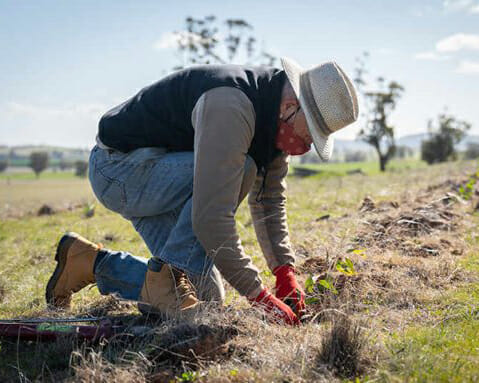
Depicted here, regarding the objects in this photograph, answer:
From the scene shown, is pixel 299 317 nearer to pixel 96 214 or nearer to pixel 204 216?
pixel 204 216

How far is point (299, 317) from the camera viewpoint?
116 inches

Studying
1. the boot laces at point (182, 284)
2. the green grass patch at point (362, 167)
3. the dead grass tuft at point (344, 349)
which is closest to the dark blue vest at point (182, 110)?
the boot laces at point (182, 284)

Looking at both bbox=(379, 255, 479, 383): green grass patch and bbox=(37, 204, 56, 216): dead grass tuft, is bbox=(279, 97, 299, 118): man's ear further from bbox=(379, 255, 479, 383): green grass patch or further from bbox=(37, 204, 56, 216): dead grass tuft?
bbox=(37, 204, 56, 216): dead grass tuft

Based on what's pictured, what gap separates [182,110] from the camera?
3076mm

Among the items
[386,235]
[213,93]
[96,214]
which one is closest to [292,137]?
[213,93]

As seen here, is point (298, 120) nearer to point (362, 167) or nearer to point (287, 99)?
point (287, 99)

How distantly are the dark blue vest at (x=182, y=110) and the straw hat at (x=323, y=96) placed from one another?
0.51 feet

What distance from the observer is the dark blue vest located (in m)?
2.87

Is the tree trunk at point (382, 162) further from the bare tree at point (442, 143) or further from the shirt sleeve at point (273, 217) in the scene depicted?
the shirt sleeve at point (273, 217)

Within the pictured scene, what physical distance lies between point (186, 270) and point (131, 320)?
20.3 inches

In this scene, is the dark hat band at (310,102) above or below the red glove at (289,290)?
above

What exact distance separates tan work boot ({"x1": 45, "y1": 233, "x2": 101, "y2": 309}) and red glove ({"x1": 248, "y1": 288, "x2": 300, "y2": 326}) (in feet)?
4.19

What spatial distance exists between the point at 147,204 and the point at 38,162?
303 feet

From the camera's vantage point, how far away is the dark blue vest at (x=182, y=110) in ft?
9.40
